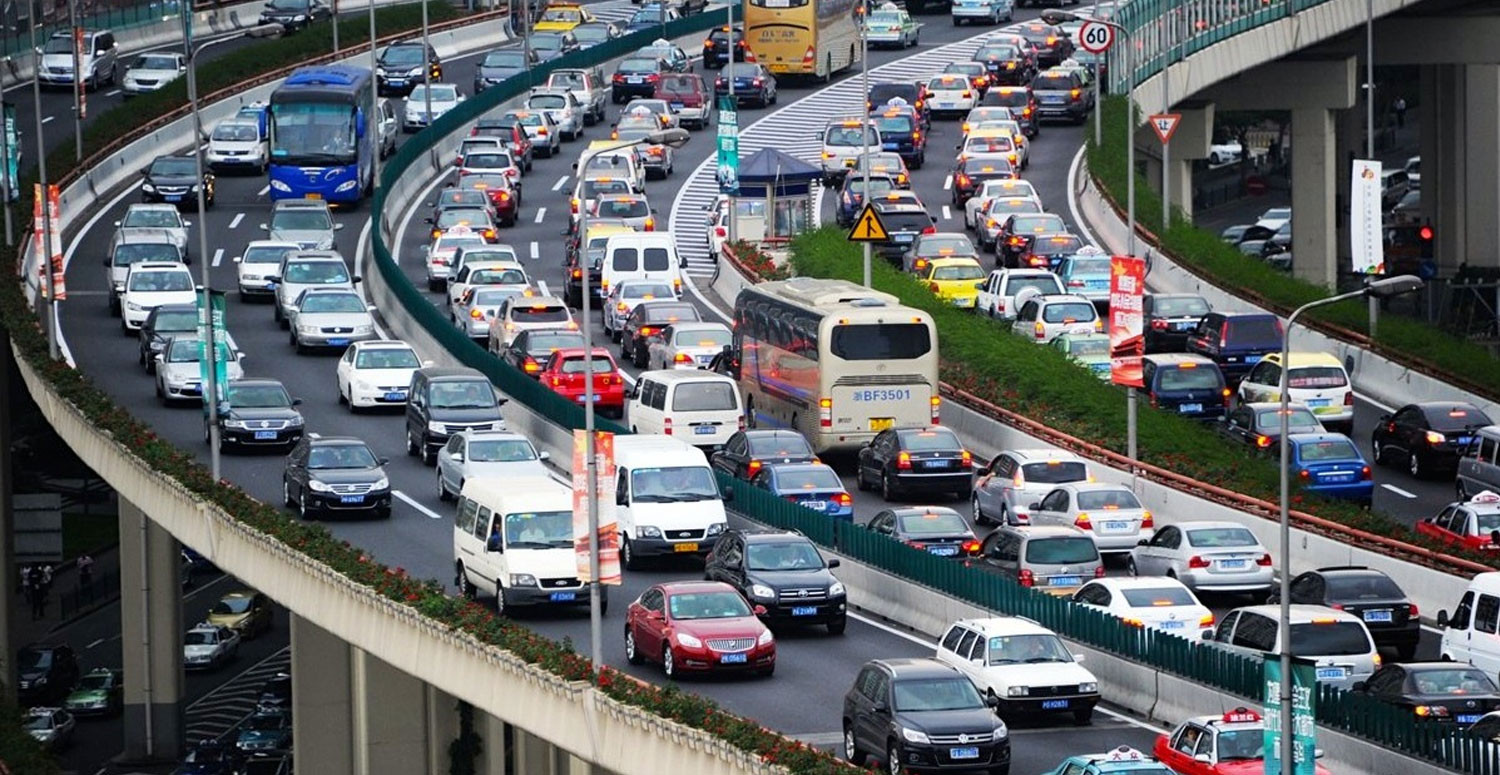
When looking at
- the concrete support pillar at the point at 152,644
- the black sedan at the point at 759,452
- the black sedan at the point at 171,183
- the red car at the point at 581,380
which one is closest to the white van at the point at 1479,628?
the black sedan at the point at 759,452

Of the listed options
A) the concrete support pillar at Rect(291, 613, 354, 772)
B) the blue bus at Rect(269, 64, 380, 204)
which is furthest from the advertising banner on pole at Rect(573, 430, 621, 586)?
the blue bus at Rect(269, 64, 380, 204)

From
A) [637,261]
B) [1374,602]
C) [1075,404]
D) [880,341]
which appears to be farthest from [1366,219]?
[1374,602]

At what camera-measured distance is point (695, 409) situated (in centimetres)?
5303

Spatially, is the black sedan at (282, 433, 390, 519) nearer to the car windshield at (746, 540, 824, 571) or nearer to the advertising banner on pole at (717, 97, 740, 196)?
the car windshield at (746, 540, 824, 571)

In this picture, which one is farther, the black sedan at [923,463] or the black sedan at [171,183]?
the black sedan at [171,183]

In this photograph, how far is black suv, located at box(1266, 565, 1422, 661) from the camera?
1560 inches

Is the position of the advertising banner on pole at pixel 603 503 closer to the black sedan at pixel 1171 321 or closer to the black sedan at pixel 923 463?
the black sedan at pixel 923 463

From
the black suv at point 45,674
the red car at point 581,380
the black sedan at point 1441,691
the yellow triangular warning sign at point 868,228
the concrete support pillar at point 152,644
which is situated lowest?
the black suv at point 45,674

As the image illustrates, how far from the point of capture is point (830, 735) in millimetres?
34719

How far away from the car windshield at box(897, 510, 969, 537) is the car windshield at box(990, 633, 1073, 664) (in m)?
8.83

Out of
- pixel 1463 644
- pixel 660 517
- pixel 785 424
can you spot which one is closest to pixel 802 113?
pixel 785 424

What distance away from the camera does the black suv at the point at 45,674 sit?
259 ft

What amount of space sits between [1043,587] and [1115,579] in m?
2.39

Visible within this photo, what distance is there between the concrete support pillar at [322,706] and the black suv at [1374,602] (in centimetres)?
2030
